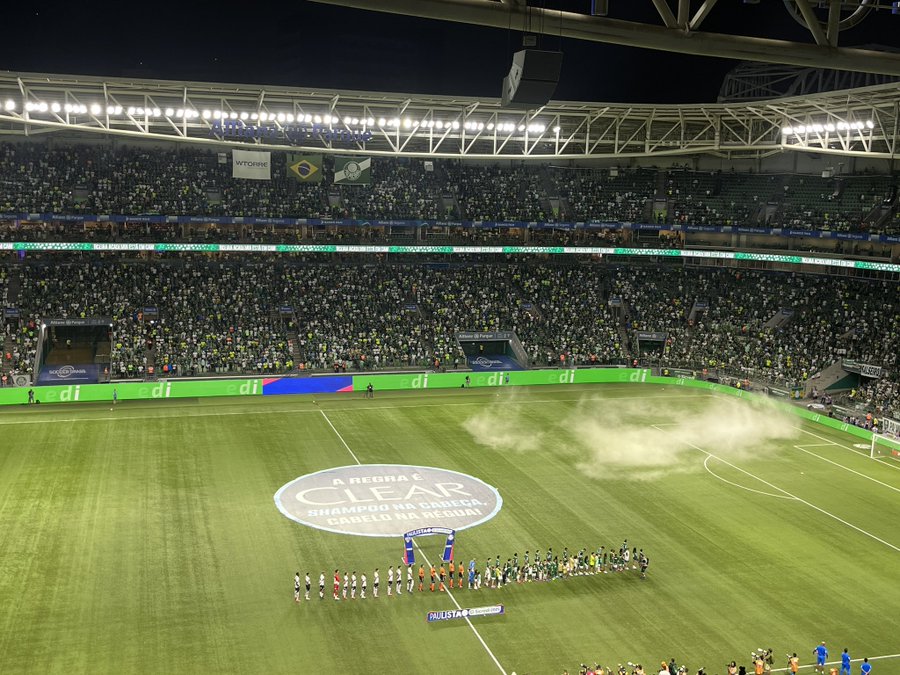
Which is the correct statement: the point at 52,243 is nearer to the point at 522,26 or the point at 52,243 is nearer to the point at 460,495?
the point at 460,495

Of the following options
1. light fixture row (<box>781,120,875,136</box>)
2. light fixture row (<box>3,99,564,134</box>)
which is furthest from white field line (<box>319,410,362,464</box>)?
light fixture row (<box>781,120,875,136</box>)

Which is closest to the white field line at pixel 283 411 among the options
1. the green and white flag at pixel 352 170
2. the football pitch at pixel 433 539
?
the football pitch at pixel 433 539

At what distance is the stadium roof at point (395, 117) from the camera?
158 ft

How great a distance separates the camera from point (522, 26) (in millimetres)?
13055

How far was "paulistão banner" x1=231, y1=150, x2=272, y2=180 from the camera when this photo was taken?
200 ft

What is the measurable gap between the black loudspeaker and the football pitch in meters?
14.7

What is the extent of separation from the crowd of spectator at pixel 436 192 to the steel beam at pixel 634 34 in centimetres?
4799

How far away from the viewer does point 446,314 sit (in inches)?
2448

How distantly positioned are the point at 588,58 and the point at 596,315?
21798mm

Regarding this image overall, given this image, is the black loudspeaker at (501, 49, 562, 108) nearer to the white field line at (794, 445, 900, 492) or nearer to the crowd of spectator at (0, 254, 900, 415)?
the white field line at (794, 445, 900, 492)

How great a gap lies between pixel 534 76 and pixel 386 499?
22782 millimetres

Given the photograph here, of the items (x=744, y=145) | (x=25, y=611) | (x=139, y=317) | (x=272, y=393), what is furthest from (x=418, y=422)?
(x=744, y=145)

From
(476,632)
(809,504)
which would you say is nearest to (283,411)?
(476,632)

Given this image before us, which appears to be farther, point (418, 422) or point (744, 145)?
point (744, 145)
